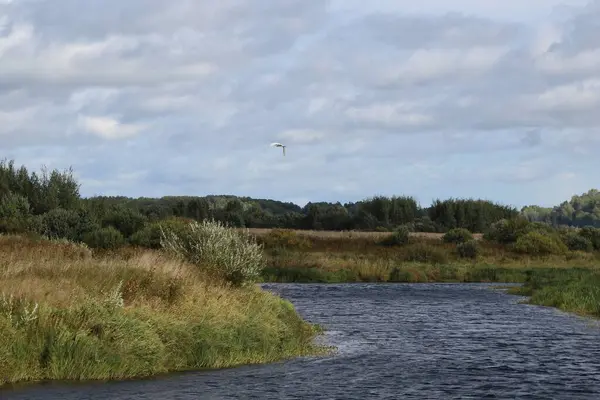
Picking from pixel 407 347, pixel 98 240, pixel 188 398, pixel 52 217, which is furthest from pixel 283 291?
pixel 188 398

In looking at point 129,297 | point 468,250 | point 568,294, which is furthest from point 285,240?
point 129,297

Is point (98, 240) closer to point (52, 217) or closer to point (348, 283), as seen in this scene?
point (52, 217)

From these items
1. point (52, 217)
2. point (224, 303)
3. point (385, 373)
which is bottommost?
point (385, 373)

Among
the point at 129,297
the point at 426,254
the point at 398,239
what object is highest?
the point at 398,239

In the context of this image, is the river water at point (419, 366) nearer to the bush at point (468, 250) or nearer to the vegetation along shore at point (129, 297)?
the vegetation along shore at point (129, 297)

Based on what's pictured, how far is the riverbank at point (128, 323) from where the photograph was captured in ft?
75.3

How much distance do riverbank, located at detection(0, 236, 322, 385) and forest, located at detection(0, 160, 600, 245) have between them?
104 feet

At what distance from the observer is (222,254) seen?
3488 cm

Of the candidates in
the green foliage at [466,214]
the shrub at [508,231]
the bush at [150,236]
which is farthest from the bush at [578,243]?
the bush at [150,236]

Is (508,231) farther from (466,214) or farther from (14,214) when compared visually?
(14,214)

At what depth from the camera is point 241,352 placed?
27.2m

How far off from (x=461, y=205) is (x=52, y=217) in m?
87.1

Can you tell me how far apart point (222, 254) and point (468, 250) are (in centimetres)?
6574

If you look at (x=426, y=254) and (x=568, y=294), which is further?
(x=426, y=254)
